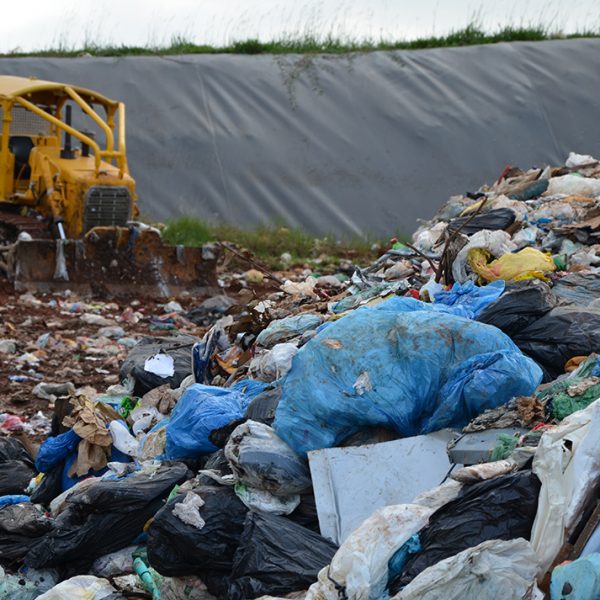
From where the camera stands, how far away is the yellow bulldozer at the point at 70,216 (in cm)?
1026

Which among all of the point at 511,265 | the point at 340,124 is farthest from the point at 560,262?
the point at 340,124

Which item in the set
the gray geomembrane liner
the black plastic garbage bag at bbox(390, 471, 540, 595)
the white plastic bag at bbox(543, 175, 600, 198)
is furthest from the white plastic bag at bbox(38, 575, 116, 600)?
the gray geomembrane liner

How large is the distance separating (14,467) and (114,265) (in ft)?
17.7

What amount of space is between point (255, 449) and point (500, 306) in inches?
61.2

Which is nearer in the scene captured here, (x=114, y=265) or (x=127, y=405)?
(x=127, y=405)

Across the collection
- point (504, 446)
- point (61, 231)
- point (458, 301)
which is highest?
point (504, 446)

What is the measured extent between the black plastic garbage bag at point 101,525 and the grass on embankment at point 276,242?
785 centimetres

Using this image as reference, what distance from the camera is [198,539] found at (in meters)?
3.63

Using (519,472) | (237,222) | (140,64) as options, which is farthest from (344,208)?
(519,472)

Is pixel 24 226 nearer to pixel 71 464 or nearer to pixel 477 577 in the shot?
pixel 71 464

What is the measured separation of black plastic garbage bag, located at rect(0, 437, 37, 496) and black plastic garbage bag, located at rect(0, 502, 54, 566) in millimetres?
633

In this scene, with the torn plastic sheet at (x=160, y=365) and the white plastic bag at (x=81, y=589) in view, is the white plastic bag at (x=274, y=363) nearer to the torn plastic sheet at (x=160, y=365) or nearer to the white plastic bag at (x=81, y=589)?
the torn plastic sheet at (x=160, y=365)

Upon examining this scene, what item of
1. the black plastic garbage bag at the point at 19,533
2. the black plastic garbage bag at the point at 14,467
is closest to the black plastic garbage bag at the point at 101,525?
the black plastic garbage bag at the point at 19,533

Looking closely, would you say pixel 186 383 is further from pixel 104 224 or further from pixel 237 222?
pixel 237 222
